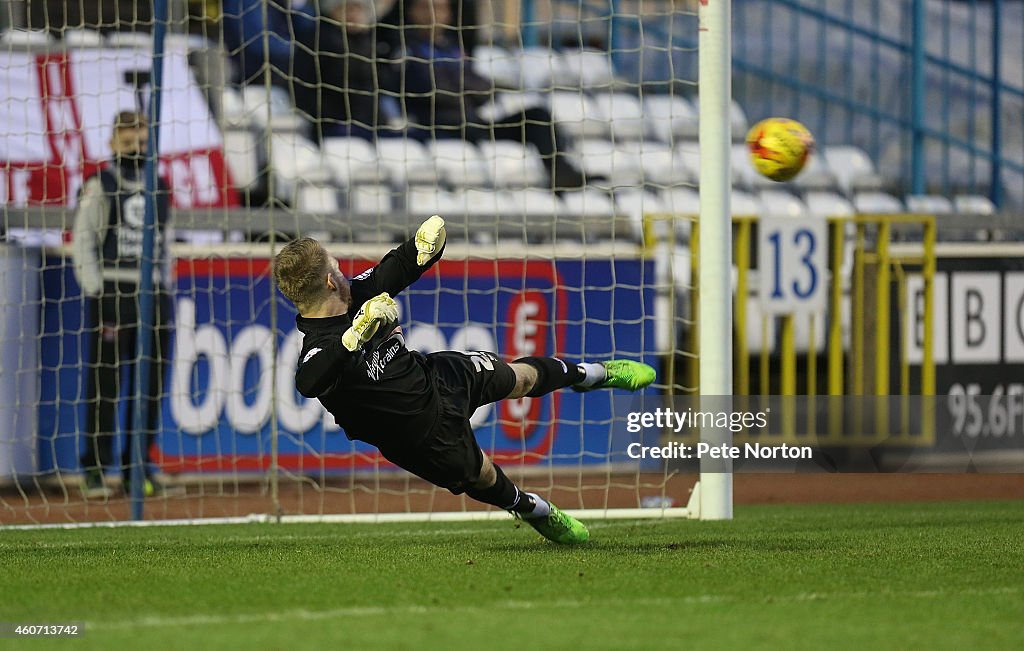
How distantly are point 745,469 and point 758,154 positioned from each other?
3448 millimetres

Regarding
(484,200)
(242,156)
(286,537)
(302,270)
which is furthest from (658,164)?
(302,270)

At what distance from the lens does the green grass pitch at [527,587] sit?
4.16 meters

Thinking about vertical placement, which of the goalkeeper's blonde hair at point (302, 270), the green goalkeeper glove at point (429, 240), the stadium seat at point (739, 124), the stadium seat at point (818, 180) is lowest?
the goalkeeper's blonde hair at point (302, 270)

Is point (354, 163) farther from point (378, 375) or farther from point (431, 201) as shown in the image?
point (378, 375)

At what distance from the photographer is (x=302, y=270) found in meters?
5.86

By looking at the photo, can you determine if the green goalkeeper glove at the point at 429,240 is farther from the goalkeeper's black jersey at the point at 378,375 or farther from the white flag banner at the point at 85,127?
the white flag banner at the point at 85,127

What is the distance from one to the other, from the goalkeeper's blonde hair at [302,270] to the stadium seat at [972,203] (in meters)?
9.40

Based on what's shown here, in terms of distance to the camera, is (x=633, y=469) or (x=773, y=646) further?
(x=633, y=469)

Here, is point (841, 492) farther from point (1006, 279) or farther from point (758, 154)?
point (758, 154)

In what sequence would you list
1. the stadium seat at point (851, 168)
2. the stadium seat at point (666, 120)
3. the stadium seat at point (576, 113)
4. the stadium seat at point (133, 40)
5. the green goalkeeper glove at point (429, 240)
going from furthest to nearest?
the stadium seat at point (851, 168), the stadium seat at point (666, 120), the stadium seat at point (576, 113), the stadium seat at point (133, 40), the green goalkeeper glove at point (429, 240)

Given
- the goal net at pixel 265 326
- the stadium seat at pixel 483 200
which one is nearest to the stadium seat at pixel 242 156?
the goal net at pixel 265 326

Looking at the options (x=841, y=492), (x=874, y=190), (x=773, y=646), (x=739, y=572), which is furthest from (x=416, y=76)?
(x=773, y=646)

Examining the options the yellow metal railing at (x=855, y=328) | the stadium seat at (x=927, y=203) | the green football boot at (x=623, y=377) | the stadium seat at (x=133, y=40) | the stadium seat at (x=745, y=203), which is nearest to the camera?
the green football boot at (x=623, y=377)

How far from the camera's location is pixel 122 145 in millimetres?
9047
